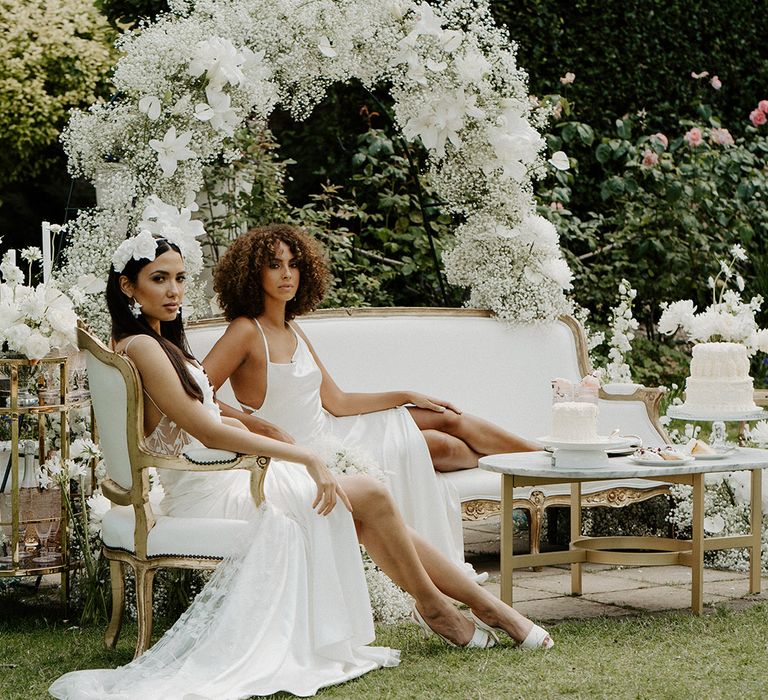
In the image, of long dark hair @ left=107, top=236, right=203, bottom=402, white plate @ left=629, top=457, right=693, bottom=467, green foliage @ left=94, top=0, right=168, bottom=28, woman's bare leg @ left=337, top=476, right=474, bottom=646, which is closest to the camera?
woman's bare leg @ left=337, top=476, right=474, bottom=646

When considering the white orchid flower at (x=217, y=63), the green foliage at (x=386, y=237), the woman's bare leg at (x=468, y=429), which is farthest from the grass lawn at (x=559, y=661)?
the green foliage at (x=386, y=237)

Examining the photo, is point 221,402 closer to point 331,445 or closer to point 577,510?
point 331,445

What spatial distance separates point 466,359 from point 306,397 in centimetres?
132

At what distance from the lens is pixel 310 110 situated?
562 cm

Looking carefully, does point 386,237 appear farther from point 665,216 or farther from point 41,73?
point 41,73

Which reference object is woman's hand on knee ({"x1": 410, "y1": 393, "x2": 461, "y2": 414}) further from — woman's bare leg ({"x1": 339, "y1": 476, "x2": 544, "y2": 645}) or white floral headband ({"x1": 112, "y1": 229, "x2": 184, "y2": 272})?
white floral headband ({"x1": 112, "y1": 229, "x2": 184, "y2": 272})

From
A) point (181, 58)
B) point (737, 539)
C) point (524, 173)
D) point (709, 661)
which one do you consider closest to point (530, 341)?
point (524, 173)

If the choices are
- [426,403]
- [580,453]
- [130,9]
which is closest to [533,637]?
[580,453]

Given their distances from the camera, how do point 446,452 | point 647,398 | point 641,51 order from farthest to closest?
1. point 641,51
2. point 647,398
3. point 446,452

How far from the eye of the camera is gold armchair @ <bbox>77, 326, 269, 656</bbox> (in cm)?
378

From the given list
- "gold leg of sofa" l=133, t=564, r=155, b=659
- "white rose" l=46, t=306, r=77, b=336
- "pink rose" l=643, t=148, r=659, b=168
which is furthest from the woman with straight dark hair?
"pink rose" l=643, t=148, r=659, b=168

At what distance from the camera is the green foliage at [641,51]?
9.85m

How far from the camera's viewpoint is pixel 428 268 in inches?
298

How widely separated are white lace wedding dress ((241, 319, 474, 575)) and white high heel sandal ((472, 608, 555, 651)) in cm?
85
